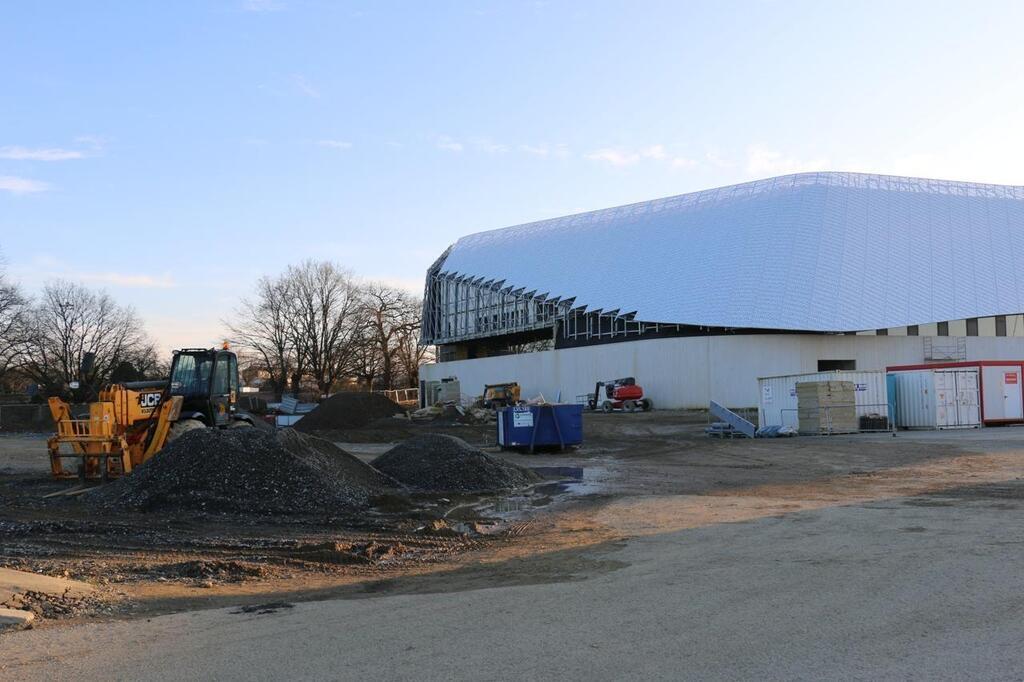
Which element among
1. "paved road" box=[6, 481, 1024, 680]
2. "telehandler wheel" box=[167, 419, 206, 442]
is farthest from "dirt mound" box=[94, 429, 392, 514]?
"paved road" box=[6, 481, 1024, 680]

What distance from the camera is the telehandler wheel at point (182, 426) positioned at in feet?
66.1

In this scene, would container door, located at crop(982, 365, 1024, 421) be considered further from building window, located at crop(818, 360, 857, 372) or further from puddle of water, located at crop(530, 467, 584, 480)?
puddle of water, located at crop(530, 467, 584, 480)

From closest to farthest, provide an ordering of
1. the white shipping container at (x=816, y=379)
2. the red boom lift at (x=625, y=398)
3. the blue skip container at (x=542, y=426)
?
the blue skip container at (x=542, y=426) < the white shipping container at (x=816, y=379) < the red boom lift at (x=625, y=398)

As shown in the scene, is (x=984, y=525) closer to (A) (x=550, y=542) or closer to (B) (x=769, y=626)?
(A) (x=550, y=542)

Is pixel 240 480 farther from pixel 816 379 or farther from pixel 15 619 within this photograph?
pixel 816 379

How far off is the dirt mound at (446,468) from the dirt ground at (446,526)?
89 cm

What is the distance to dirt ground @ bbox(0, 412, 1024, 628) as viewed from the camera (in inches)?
382

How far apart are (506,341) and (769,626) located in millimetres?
75536

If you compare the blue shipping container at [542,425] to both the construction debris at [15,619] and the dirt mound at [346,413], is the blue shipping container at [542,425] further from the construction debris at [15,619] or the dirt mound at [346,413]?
the construction debris at [15,619]

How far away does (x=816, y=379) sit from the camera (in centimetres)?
3812

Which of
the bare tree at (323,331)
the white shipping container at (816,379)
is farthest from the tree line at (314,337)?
the white shipping container at (816,379)

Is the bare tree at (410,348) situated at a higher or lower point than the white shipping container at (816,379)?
higher

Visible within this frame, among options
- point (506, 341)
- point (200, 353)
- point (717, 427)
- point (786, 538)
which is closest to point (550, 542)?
point (786, 538)

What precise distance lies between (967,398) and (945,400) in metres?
1.24
